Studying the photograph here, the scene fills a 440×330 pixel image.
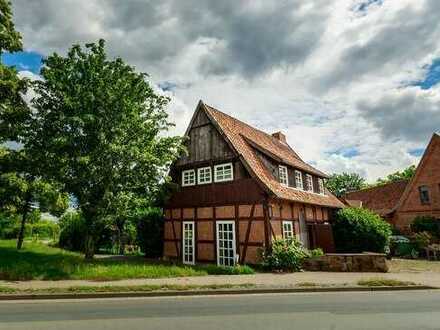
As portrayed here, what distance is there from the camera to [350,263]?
1559cm

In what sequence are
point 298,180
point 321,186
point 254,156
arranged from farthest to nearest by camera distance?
point 321,186
point 298,180
point 254,156

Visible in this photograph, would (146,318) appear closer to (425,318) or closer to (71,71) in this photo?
(425,318)

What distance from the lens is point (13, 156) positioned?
52.4 feet

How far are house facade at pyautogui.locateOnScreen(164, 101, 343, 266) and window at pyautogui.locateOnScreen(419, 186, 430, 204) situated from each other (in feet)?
44.5

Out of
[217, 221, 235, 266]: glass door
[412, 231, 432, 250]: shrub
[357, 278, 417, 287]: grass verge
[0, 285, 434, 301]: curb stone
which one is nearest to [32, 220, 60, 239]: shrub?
[217, 221, 235, 266]: glass door

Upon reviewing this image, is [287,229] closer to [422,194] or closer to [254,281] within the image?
[254,281]

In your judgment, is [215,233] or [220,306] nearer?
[220,306]

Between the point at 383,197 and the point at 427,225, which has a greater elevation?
the point at 383,197

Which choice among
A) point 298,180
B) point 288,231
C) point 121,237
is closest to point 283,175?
point 298,180

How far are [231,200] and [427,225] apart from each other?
1986 centimetres

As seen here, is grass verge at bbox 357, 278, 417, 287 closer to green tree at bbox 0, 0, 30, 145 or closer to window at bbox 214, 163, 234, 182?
window at bbox 214, 163, 234, 182

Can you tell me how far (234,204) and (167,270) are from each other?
18.4 ft

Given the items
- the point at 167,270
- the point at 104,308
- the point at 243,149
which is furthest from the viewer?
the point at 243,149

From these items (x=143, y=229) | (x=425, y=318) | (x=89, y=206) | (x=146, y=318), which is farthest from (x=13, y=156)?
(x=425, y=318)
